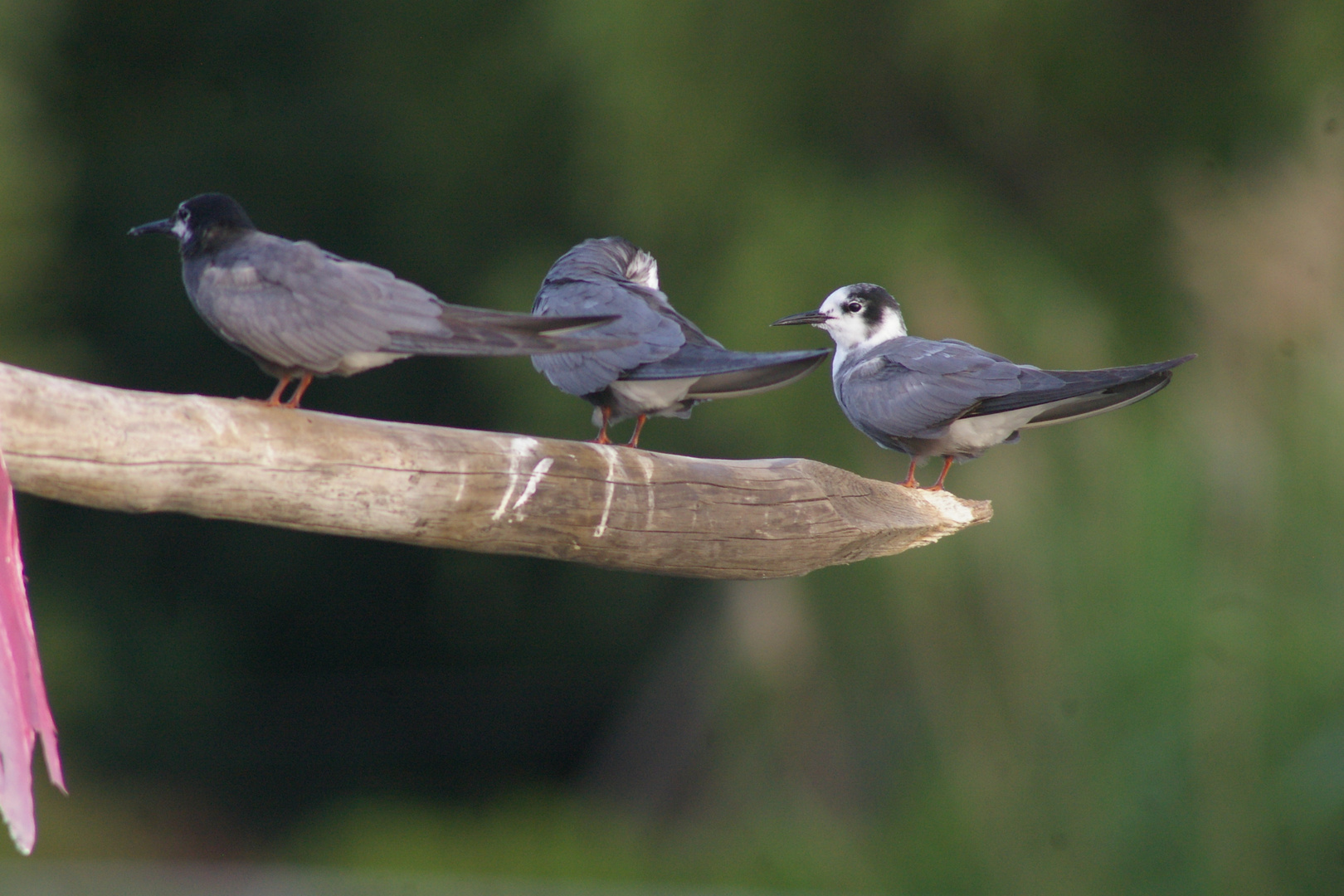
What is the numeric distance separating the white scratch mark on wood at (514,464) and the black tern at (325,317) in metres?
0.21

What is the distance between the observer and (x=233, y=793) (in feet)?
25.3

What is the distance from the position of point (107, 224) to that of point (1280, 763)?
5.87 metres

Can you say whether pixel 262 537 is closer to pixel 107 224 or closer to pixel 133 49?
pixel 107 224

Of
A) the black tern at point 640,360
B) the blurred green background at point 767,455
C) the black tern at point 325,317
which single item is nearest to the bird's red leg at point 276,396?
the black tern at point 325,317

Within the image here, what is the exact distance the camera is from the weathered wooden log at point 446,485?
206 centimetres

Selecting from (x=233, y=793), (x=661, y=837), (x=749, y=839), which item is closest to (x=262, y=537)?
(x=233, y=793)

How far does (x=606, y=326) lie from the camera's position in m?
2.69

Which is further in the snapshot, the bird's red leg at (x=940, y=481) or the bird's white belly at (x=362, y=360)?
the bird's red leg at (x=940, y=481)

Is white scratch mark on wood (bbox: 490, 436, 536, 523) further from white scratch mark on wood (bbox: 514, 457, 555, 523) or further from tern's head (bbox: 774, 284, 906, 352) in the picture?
tern's head (bbox: 774, 284, 906, 352)

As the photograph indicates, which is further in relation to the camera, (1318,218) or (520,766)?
(520,766)

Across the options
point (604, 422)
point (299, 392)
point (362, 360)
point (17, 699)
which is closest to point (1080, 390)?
point (604, 422)

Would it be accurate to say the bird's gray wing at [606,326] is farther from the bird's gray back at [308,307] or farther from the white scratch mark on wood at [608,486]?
the bird's gray back at [308,307]

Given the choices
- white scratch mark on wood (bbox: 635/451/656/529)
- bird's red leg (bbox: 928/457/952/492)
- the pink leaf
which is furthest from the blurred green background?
the pink leaf

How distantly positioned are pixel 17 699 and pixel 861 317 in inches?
74.2
